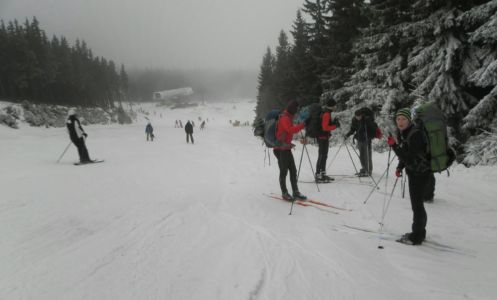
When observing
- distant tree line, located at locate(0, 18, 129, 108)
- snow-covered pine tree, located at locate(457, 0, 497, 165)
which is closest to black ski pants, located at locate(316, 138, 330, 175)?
snow-covered pine tree, located at locate(457, 0, 497, 165)

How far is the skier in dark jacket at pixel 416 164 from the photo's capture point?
12.7ft

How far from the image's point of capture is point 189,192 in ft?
23.0

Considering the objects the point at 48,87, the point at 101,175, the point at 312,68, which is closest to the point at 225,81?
the point at 48,87

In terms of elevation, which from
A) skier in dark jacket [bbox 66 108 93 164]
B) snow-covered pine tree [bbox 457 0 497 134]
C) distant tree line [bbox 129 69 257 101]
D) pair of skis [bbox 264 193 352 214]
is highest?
distant tree line [bbox 129 69 257 101]

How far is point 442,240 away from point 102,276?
481cm

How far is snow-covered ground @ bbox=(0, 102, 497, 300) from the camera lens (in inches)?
112

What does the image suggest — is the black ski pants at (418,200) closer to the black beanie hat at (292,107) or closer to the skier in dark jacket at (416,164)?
the skier in dark jacket at (416,164)

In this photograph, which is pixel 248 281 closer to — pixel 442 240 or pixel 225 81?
pixel 442 240

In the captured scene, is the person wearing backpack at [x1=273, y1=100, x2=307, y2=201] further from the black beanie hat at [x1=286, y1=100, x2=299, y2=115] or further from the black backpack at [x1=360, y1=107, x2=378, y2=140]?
the black backpack at [x1=360, y1=107, x2=378, y2=140]

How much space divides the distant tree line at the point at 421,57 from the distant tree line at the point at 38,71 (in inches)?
2245

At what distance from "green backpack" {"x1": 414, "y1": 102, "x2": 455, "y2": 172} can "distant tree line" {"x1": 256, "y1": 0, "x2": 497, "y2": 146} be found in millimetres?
5934

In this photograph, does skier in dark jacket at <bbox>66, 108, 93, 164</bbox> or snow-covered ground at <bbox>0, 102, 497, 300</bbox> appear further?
skier in dark jacket at <bbox>66, 108, 93, 164</bbox>

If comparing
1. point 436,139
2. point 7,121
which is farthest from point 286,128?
point 7,121

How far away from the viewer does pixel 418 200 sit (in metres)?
3.92
